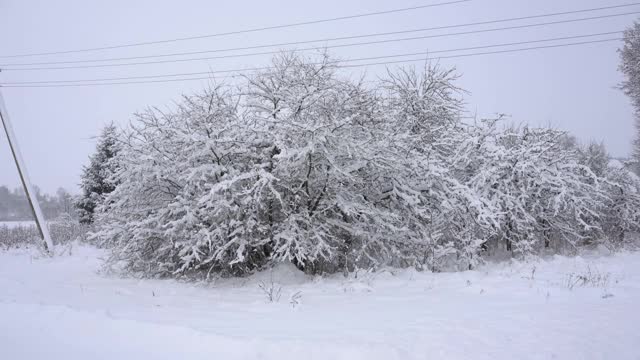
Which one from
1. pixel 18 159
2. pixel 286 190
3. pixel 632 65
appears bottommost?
pixel 286 190

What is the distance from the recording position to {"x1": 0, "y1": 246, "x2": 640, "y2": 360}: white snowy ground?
4254 millimetres

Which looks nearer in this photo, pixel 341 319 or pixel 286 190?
pixel 341 319

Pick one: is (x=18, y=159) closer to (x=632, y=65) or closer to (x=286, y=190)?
(x=286, y=190)

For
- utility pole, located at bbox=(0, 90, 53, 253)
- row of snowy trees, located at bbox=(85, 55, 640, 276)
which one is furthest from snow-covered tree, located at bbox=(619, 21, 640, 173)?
utility pole, located at bbox=(0, 90, 53, 253)

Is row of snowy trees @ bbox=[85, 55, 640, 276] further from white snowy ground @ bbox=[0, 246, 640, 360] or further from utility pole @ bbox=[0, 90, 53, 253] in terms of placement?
utility pole @ bbox=[0, 90, 53, 253]

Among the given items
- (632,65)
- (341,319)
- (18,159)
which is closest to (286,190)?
(341,319)

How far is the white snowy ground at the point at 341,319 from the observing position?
4.25 meters

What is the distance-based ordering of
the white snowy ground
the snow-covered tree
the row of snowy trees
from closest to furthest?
1. the white snowy ground
2. the row of snowy trees
3. the snow-covered tree

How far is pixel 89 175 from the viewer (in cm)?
2331

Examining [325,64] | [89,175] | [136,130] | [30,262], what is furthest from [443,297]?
[89,175]

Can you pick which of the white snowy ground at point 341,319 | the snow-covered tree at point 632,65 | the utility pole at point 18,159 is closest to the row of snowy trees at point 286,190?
the white snowy ground at point 341,319

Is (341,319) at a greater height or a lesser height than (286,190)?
lesser

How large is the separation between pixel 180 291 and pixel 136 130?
3991 millimetres

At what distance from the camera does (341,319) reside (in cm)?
549
